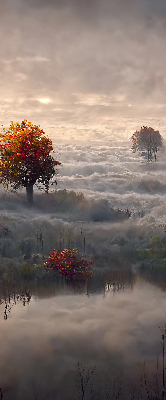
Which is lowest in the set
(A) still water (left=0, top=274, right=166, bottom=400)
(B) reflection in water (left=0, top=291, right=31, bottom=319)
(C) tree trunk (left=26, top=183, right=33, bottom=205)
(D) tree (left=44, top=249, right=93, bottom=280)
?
(A) still water (left=0, top=274, right=166, bottom=400)

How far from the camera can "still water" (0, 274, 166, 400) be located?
9.76 meters

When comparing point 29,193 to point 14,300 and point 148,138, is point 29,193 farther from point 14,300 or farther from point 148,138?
point 148,138

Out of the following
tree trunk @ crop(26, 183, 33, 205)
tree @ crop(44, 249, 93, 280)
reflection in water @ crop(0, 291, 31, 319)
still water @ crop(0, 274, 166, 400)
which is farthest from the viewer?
tree trunk @ crop(26, 183, 33, 205)

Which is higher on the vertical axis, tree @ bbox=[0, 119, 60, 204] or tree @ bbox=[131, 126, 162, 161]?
tree @ bbox=[131, 126, 162, 161]

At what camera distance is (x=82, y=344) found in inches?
456

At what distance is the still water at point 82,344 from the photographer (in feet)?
32.0

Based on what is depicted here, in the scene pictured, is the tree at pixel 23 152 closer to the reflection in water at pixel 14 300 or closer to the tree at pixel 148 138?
the reflection in water at pixel 14 300

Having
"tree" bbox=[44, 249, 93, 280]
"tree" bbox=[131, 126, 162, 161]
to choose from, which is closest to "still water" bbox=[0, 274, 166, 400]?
"tree" bbox=[44, 249, 93, 280]

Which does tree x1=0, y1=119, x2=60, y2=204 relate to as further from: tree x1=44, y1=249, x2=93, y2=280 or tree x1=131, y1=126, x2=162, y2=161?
tree x1=131, y1=126, x2=162, y2=161

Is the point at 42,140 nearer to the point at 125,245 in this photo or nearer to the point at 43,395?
the point at 125,245

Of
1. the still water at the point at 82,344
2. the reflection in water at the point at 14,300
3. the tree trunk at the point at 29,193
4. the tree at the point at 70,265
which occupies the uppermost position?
the tree trunk at the point at 29,193

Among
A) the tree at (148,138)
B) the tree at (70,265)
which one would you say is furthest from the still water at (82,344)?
the tree at (148,138)

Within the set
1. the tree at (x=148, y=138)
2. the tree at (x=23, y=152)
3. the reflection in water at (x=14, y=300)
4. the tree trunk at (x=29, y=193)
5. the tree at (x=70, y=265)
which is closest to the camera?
the reflection in water at (x=14, y=300)

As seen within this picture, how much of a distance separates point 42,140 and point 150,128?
2329 inches
